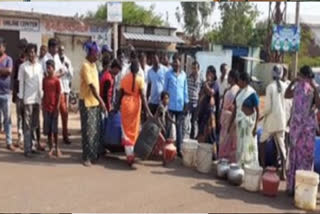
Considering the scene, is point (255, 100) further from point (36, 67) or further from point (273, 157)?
point (36, 67)

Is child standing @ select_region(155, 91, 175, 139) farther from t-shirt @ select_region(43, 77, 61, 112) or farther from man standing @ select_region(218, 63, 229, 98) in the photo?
t-shirt @ select_region(43, 77, 61, 112)

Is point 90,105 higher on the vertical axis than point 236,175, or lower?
higher

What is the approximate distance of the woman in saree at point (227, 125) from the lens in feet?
27.0

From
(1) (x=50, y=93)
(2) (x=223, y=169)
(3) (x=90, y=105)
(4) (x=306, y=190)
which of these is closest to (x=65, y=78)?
(1) (x=50, y=93)

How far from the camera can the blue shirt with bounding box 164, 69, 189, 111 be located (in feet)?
29.5

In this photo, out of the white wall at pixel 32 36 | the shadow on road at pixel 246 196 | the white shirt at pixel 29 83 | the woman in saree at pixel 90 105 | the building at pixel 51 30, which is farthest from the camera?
the white wall at pixel 32 36

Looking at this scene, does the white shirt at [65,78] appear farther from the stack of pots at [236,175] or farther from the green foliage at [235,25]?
the green foliage at [235,25]

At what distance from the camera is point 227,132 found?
8.30 m

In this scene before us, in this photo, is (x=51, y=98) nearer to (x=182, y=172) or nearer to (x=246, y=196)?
(x=182, y=172)

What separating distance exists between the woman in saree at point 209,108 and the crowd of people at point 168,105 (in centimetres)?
2

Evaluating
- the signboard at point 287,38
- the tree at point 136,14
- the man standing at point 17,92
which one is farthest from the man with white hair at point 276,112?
the tree at point 136,14

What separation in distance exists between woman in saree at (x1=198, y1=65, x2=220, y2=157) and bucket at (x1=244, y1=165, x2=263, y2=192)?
6.30 ft

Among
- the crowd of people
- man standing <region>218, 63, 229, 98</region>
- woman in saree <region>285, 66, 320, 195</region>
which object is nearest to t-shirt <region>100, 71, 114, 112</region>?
the crowd of people

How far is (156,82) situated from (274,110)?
114 inches
